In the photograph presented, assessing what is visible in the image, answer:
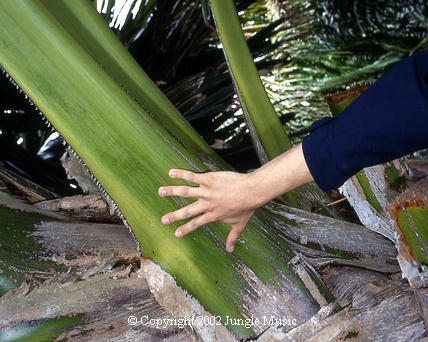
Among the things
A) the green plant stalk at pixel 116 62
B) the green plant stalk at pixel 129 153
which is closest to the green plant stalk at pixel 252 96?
the green plant stalk at pixel 116 62

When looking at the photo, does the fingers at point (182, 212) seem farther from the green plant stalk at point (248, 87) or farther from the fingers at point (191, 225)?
the green plant stalk at point (248, 87)

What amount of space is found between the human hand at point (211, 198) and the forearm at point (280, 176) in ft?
0.03

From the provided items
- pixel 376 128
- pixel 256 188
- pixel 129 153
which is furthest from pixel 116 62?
pixel 376 128

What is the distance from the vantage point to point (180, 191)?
1.78ft

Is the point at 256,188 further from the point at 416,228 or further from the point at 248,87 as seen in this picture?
the point at 248,87

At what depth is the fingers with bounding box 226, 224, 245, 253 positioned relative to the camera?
0.56m

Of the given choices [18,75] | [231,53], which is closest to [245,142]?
[231,53]

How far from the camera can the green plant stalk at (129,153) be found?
0.51m

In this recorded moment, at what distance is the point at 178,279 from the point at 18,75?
12.7 inches

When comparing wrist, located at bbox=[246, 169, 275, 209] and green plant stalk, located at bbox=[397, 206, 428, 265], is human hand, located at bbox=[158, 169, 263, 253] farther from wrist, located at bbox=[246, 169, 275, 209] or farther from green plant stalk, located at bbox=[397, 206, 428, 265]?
green plant stalk, located at bbox=[397, 206, 428, 265]

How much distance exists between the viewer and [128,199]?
1.77 ft

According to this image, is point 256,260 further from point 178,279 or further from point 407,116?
point 407,116

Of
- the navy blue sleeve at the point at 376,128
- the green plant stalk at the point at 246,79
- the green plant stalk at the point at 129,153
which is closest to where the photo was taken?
the navy blue sleeve at the point at 376,128

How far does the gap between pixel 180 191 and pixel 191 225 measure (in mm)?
46
